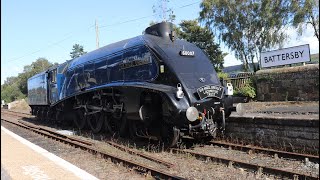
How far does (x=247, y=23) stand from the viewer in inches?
1505

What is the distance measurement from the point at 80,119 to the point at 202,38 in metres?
24.4

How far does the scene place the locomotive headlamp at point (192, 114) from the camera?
8820 mm

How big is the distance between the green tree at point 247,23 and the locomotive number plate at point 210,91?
27.2m

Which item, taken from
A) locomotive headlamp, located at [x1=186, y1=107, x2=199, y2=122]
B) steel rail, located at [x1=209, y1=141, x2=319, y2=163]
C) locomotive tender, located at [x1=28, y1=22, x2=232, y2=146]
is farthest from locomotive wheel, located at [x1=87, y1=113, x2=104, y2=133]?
locomotive headlamp, located at [x1=186, y1=107, x2=199, y2=122]

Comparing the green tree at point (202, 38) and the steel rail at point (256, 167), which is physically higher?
the green tree at point (202, 38)

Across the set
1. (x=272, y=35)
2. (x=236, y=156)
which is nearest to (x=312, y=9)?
(x=272, y=35)

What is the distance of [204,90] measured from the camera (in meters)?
9.70

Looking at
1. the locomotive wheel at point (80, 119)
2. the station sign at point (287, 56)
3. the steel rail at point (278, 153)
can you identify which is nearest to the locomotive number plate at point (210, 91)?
the steel rail at point (278, 153)

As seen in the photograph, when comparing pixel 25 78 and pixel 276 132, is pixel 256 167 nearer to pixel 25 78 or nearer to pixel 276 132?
pixel 276 132

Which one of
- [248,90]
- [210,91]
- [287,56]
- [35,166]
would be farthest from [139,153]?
[248,90]

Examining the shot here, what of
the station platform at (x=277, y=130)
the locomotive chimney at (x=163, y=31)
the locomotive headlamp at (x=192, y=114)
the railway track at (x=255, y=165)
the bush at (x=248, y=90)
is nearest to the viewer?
the railway track at (x=255, y=165)

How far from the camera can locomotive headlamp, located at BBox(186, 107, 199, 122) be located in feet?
28.9

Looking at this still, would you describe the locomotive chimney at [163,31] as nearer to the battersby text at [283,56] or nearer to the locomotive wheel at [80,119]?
the battersby text at [283,56]

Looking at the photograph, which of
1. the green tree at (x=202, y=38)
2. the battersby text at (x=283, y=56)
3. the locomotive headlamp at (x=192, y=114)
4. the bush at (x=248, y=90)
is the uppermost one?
the green tree at (x=202, y=38)
